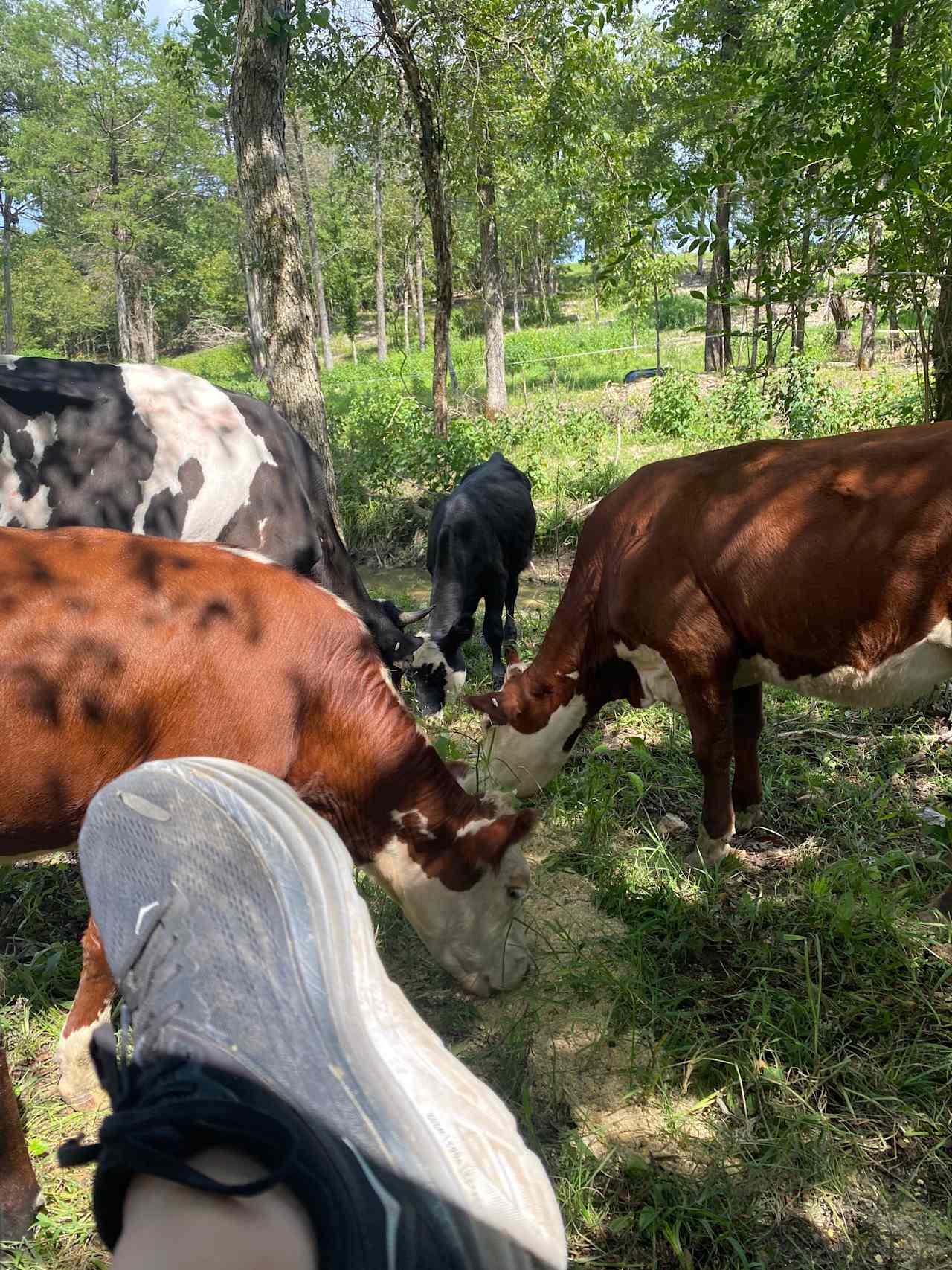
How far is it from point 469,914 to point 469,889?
0.33ft

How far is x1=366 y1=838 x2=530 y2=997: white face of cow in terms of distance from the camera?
2.77 m

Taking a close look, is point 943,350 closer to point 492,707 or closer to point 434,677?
point 492,707

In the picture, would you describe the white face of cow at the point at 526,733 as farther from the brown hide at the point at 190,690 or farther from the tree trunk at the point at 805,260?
the tree trunk at the point at 805,260

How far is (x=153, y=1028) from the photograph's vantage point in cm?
152

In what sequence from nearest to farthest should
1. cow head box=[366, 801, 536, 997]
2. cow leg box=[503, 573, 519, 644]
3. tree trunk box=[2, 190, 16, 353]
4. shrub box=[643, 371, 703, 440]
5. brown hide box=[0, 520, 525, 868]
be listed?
brown hide box=[0, 520, 525, 868], cow head box=[366, 801, 536, 997], cow leg box=[503, 573, 519, 644], shrub box=[643, 371, 703, 440], tree trunk box=[2, 190, 16, 353]

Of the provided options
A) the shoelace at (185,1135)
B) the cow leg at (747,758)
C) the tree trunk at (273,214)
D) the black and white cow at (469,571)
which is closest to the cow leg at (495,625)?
the black and white cow at (469,571)

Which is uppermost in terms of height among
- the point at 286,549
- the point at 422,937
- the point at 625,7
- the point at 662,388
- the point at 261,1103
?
the point at 625,7

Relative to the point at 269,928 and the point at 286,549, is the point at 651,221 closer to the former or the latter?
the point at 286,549

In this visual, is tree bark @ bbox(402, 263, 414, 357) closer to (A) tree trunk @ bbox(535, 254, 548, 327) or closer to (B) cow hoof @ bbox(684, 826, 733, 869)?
(A) tree trunk @ bbox(535, 254, 548, 327)

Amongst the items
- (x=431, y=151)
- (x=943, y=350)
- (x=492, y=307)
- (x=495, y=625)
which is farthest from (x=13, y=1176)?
(x=492, y=307)

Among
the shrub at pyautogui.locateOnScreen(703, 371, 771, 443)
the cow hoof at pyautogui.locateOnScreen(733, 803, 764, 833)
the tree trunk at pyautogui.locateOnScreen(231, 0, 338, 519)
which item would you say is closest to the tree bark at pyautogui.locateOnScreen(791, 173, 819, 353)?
the cow hoof at pyautogui.locateOnScreen(733, 803, 764, 833)

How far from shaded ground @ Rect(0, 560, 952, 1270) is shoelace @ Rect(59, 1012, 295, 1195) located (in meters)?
1.25

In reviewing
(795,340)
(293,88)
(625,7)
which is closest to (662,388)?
(795,340)

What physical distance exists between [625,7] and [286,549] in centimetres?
314
